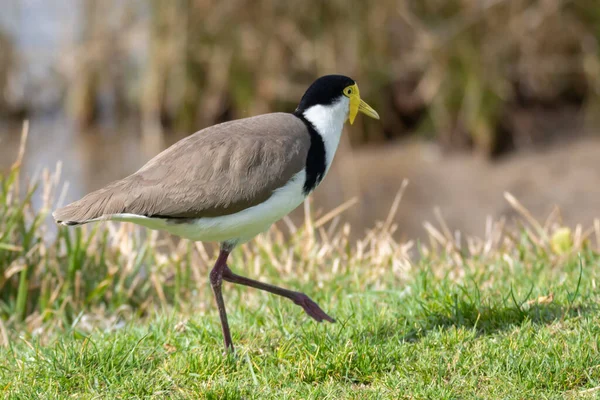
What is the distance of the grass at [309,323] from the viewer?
3545 millimetres

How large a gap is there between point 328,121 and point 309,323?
973mm

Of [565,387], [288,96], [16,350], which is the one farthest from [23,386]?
[288,96]

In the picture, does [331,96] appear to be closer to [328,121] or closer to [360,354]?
[328,121]

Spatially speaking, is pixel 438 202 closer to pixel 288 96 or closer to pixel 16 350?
pixel 288 96

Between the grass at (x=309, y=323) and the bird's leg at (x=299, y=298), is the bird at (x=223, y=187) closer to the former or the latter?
the bird's leg at (x=299, y=298)

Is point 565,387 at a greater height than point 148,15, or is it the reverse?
point 148,15

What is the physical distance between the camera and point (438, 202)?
8.90 metres

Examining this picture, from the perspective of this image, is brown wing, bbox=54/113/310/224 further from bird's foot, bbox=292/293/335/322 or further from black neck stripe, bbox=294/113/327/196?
bird's foot, bbox=292/293/335/322

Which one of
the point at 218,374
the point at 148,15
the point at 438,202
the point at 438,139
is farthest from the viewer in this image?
the point at 148,15

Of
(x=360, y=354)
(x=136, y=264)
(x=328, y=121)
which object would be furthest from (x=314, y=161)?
(x=136, y=264)

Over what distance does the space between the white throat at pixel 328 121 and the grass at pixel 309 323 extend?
79cm

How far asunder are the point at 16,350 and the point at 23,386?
26.6 inches

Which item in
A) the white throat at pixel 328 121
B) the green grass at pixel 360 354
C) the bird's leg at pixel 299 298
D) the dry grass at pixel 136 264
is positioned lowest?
the dry grass at pixel 136 264

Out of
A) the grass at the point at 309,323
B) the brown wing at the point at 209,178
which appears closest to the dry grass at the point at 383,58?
the grass at the point at 309,323
